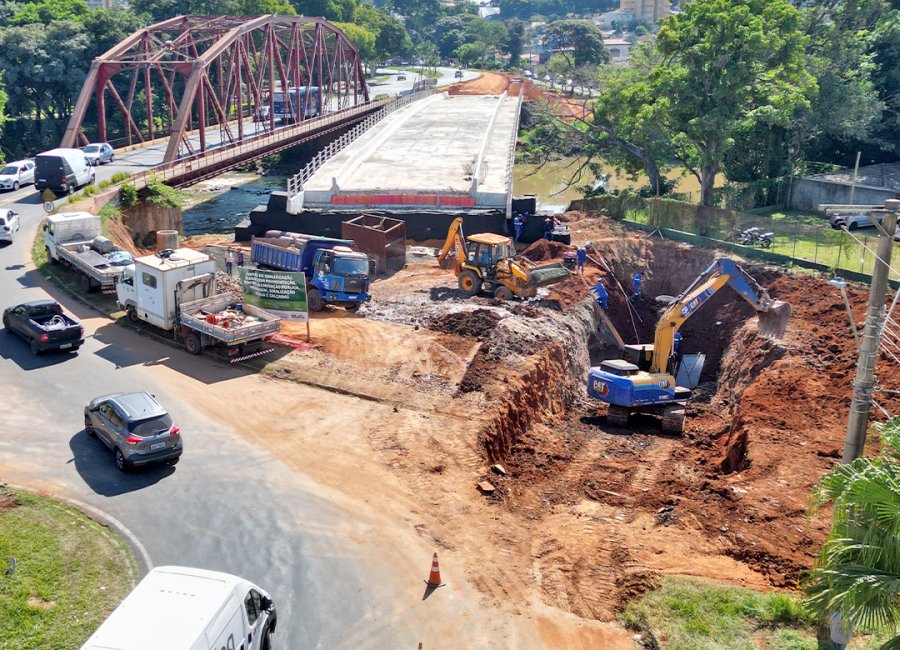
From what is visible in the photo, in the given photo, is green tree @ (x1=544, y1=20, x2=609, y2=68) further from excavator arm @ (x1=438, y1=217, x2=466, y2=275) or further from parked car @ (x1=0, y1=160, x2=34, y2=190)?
excavator arm @ (x1=438, y1=217, x2=466, y2=275)

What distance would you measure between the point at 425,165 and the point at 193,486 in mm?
42528

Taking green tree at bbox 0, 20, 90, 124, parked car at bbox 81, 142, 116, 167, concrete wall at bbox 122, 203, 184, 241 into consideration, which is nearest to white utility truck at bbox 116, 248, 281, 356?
concrete wall at bbox 122, 203, 184, 241

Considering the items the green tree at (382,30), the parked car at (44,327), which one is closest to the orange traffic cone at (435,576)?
the parked car at (44,327)

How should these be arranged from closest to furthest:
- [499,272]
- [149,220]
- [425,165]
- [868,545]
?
[868,545] → [499,272] → [149,220] → [425,165]

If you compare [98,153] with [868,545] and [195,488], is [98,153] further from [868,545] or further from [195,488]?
[868,545]

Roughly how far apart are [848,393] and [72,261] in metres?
30.1

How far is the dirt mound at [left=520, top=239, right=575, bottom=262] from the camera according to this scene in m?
43.6

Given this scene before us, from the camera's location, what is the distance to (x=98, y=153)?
5988 cm

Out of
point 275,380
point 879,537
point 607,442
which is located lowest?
point 607,442

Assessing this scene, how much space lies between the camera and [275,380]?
91.9 ft

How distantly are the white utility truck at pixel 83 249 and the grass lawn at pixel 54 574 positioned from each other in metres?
16.7

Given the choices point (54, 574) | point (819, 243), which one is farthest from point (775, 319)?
point (54, 574)

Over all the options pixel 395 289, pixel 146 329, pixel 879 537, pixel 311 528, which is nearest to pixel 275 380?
pixel 146 329

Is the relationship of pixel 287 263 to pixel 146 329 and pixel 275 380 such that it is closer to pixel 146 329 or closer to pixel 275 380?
pixel 146 329
